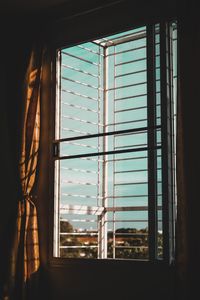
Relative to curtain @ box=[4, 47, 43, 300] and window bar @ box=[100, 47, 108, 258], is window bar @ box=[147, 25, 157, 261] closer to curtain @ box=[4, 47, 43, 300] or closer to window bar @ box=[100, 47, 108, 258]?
window bar @ box=[100, 47, 108, 258]

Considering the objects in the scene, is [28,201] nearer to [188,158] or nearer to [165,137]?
[165,137]

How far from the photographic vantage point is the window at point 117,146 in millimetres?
3957

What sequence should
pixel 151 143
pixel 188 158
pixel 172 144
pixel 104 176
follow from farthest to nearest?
pixel 104 176 < pixel 151 143 < pixel 172 144 < pixel 188 158

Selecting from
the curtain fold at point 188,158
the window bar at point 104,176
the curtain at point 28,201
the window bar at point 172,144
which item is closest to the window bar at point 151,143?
the window bar at point 172,144

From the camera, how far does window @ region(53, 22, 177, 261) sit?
3957 mm

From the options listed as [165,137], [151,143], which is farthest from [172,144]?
[151,143]

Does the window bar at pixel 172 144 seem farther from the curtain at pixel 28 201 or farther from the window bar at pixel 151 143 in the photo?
the curtain at pixel 28 201

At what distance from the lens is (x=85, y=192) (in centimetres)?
461

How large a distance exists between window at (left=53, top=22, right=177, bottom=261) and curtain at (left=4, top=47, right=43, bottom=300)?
20 cm

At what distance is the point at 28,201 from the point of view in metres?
4.60

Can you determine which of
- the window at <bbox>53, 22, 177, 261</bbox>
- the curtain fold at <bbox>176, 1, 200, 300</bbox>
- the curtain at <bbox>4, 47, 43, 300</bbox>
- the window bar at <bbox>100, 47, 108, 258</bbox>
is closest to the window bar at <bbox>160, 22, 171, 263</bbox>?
the window at <bbox>53, 22, 177, 261</bbox>

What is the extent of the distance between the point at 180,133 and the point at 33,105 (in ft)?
5.36


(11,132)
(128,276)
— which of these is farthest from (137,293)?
(11,132)

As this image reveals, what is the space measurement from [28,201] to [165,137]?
1.45 metres
